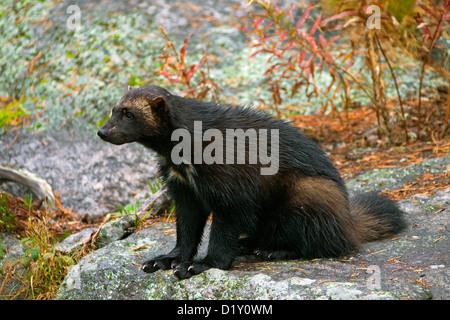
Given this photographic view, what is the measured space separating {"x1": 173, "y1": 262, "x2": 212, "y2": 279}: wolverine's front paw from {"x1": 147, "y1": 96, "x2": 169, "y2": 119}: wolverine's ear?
950 millimetres

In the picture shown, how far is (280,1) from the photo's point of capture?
852 cm

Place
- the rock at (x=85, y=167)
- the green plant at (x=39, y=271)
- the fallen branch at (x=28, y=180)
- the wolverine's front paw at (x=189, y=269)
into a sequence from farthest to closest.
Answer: the rock at (x=85, y=167)
the fallen branch at (x=28, y=180)
the green plant at (x=39, y=271)
the wolverine's front paw at (x=189, y=269)

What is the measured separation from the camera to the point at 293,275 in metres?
3.06

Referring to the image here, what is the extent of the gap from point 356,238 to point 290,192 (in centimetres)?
62

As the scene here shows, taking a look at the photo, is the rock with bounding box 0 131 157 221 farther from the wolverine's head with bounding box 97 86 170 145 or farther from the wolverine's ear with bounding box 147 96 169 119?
the wolverine's ear with bounding box 147 96 169 119

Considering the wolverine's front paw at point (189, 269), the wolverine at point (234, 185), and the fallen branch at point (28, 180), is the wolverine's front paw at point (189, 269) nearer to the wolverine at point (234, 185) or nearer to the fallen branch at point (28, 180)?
the wolverine at point (234, 185)

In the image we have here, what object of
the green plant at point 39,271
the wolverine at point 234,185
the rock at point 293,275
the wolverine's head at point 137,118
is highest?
the wolverine's head at point 137,118

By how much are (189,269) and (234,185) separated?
598mm

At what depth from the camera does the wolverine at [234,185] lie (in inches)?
130

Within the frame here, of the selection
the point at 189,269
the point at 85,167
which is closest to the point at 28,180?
the point at 85,167

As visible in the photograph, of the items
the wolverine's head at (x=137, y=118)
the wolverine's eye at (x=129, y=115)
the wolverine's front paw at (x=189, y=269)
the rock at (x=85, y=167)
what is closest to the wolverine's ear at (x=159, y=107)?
the wolverine's head at (x=137, y=118)

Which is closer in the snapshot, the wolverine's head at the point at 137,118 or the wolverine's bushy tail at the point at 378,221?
the wolverine's head at the point at 137,118

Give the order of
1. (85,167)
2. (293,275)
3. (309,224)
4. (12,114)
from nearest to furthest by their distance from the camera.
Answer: (293,275)
(309,224)
(85,167)
(12,114)

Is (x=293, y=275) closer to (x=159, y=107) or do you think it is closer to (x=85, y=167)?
(x=159, y=107)
